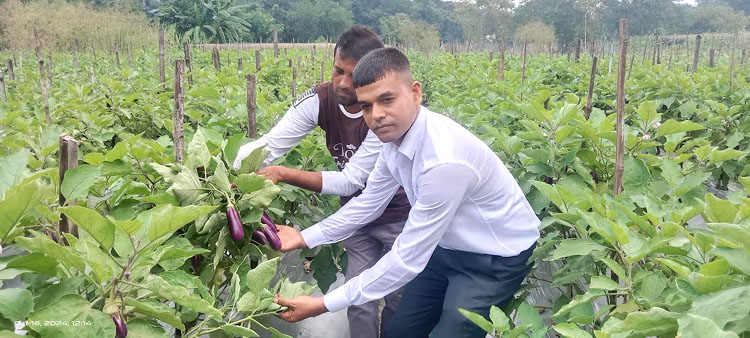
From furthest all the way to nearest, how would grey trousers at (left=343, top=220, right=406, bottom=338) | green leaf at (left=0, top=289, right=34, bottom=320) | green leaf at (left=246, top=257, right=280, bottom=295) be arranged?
grey trousers at (left=343, top=220, right=406, bottom=338) < green leaf at (left=246, top=257, right=280, bottom=295) < green leaf at (left=0, top=289, right=34, bottom=320)

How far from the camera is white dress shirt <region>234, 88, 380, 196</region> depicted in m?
2.52

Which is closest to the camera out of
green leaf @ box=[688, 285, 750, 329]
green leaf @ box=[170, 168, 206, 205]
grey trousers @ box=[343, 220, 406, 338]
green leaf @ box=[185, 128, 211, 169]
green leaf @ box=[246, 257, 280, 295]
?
green leaf @ box=[688, 285, 750, 329]

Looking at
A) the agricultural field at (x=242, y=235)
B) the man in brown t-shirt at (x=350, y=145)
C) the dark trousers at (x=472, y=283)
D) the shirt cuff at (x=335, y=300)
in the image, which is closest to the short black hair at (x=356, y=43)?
the man in brown t-shirt at (x=350, y=145)

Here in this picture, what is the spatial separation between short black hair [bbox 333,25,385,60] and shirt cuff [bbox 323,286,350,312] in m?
0.97

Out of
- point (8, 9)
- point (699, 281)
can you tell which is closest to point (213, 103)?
point (699, 281)

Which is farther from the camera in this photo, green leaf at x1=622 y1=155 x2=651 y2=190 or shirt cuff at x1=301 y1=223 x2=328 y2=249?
shirt cuff at x1=301 y1=223 x2=328 y2=249

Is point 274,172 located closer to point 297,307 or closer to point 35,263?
point 297,307

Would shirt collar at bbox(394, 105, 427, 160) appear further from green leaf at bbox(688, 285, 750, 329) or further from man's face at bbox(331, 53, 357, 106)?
green leaf at bbox(688, 285, 750, 329)

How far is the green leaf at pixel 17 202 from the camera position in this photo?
100 centimetres

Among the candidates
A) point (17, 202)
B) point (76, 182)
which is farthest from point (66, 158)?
point (17, 202)

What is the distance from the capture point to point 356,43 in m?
2.46

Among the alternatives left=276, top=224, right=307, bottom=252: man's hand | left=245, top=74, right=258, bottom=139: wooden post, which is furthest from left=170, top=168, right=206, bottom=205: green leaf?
left=245, top=74, right=258, bottom=139: wooden post

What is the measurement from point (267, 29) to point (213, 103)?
5031 centimetres

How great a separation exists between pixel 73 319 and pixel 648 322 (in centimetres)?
104
